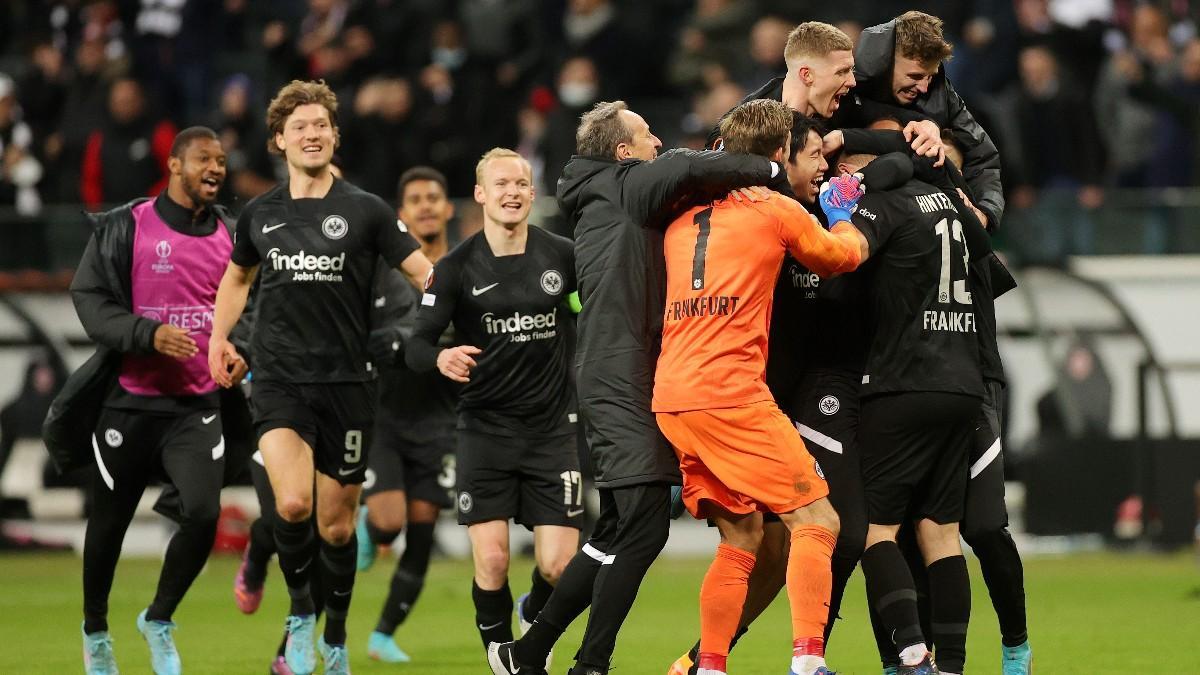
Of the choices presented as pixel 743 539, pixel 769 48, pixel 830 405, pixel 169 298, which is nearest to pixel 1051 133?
pixel 769 48

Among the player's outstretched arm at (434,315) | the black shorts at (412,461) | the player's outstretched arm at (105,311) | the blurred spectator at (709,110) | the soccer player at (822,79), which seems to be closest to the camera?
the soccer player at (822,79)

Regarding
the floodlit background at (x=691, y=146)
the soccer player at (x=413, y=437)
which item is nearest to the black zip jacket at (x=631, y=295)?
the soccer player at (x=413, y=437)

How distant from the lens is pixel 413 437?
10375mm

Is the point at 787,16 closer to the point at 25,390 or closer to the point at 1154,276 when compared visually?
the point at 1154,276

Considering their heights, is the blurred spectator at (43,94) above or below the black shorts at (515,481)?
above

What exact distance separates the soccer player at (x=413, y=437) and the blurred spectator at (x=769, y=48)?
5.47m

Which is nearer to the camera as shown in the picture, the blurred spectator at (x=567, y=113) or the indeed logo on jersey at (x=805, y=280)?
the indeed logo on jersey at (x=805, y=280)

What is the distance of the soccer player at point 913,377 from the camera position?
7082mm

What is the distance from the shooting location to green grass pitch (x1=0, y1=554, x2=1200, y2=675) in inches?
356

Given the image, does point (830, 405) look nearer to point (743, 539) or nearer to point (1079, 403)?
point (743, 539)

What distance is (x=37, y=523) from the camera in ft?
48.9

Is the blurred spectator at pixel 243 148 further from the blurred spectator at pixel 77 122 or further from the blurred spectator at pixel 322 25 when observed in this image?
the blurred spectator at pixel 77 122

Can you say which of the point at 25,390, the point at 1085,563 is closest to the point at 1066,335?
the point at 1085,563

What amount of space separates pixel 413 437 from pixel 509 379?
2230mm
